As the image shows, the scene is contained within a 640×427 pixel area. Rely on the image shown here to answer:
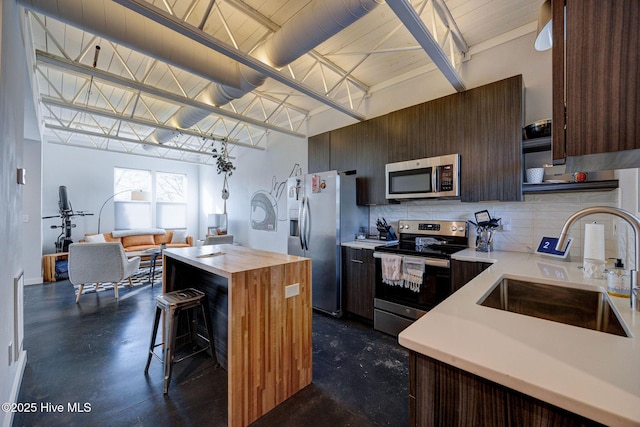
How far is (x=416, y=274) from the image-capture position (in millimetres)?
2482

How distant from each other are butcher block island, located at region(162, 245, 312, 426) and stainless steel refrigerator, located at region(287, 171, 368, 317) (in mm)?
1227

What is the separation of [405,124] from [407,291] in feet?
6.03

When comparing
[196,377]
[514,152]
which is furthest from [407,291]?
[196,377]

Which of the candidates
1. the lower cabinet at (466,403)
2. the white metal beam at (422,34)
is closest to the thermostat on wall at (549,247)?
the white metal beam at (422,34)

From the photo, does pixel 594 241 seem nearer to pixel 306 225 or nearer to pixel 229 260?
pixel 229 260

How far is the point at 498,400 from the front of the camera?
61cm

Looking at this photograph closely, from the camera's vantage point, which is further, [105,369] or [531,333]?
[105,369]

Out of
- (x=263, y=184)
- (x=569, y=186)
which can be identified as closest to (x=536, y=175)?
(x=569, y=186)

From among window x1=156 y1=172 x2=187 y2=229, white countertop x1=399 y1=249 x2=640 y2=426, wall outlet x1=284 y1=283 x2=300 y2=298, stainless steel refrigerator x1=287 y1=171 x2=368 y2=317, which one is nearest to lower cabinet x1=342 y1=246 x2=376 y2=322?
stainless steel refrigerator x1=287 y1=171 x2=368 y2=317

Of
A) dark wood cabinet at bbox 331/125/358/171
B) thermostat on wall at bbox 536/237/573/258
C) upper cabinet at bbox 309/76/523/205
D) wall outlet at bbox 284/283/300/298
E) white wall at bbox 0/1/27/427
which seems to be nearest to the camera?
white wall at bbox 0/1/27/427

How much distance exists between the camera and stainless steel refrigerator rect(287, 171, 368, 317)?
10.4 feet

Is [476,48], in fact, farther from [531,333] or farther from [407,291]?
[531,333]

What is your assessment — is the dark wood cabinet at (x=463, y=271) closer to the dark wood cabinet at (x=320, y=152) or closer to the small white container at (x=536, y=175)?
the small white container at (x=536, y=175)

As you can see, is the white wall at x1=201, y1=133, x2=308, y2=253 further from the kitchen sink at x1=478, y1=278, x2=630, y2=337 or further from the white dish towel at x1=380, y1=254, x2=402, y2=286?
the kitchen sink at x1=478, y1=278, x2=630, y2=337
